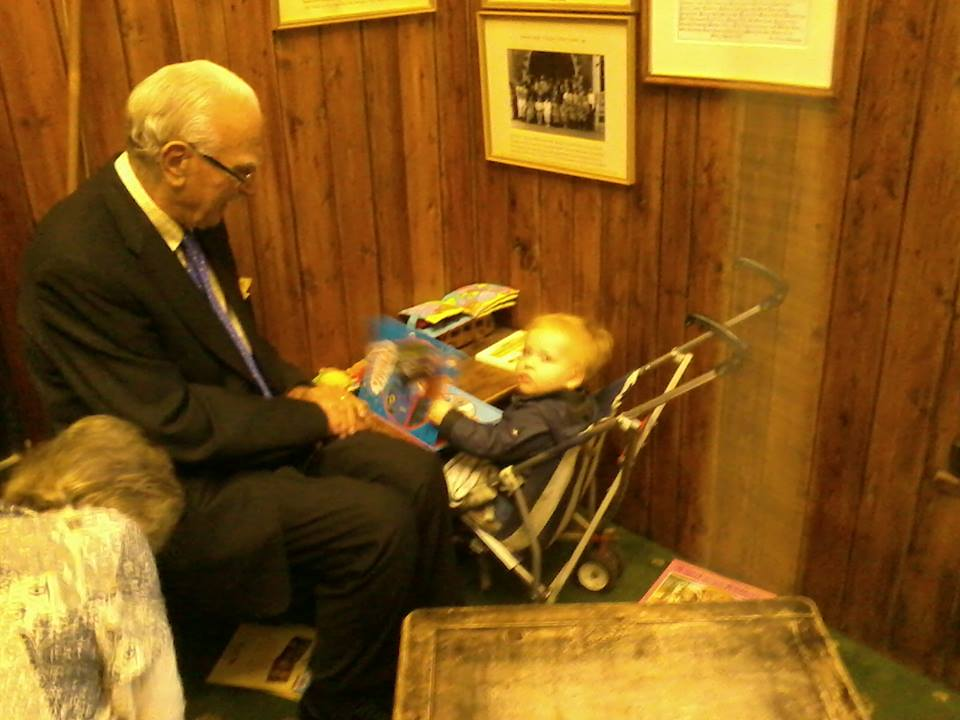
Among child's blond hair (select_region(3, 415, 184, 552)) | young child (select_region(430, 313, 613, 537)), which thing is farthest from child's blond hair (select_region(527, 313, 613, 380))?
child's blond hair (select_region(3, 415, 184, 552))

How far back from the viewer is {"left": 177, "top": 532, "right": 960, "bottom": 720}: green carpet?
1969mm

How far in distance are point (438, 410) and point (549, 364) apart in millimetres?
279

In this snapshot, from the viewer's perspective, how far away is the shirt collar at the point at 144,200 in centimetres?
179

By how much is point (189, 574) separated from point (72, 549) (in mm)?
583

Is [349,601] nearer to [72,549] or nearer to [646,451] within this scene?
[72,549]

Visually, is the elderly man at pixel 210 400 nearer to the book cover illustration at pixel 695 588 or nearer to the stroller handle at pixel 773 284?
the book cover illustration at pixel 695 588

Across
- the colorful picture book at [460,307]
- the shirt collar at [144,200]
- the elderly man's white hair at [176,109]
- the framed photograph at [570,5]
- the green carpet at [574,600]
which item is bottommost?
the green carpet at [574,600]

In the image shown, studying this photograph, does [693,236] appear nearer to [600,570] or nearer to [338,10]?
[600,570]

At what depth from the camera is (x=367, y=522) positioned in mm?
1838

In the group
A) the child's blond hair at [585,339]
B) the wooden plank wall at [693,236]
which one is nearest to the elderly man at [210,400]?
the wooden plank wall at [693,236]

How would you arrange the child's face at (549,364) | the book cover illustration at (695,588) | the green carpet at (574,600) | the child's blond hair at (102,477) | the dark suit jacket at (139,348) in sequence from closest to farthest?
1. the child's blond hair at (102,477)
2. the dark suit jacket at (139,348)
3. the green carpet at (574,600)
4. the child's face at (549,364)
5. the book cover illustration at (695,588)

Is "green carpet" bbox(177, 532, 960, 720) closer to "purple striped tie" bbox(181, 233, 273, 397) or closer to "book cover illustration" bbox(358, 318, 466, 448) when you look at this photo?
"book cover illustration" bbox(358, 318, 466, 448)

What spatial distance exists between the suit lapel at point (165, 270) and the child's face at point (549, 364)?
69 centimetres

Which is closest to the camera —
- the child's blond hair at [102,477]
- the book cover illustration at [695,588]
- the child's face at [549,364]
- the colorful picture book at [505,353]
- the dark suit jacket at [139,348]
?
the child's blond hair at [102,477]
